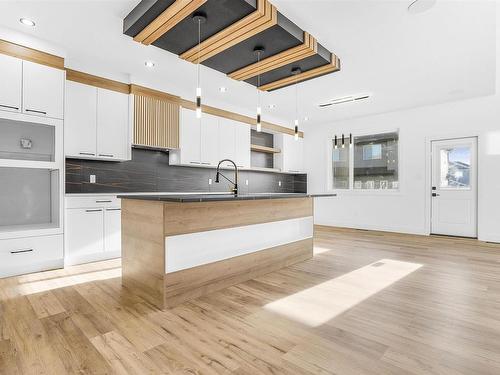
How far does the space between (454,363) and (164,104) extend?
473cm

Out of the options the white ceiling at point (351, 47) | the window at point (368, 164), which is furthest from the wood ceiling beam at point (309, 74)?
the window at point (368, 164)

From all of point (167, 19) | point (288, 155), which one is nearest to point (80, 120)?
point (167, 19)

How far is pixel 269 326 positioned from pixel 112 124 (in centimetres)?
359

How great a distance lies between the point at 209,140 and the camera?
5.46 meters

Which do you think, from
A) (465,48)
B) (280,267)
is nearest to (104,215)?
(280,267)

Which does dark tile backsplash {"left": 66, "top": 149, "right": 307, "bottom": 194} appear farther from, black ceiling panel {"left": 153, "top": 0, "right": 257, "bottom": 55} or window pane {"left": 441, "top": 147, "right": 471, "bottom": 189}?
window pane {"left": 441, "top": 147, "right": 471, "bottom": 189}

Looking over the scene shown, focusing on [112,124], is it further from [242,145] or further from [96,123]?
[242,145]

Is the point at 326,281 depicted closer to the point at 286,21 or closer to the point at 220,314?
the point at 220,314

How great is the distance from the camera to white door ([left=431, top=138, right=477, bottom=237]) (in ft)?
17.9

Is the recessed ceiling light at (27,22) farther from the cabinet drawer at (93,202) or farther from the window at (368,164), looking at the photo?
the window at (368,164)

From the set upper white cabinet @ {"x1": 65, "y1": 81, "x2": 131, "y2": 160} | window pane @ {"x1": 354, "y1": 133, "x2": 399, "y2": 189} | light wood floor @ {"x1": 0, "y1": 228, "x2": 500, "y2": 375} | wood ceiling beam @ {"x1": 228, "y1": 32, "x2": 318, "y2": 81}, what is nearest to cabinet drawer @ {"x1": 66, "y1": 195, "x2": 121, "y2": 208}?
upper white cabinet @ {"x1": 65, "y1": 81, "x2": 131, "y2": 160}

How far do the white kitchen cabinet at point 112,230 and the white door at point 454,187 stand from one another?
19.7 ft

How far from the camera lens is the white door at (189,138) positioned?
16.5 feet

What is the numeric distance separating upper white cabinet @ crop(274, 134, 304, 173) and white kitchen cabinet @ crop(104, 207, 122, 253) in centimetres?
439
